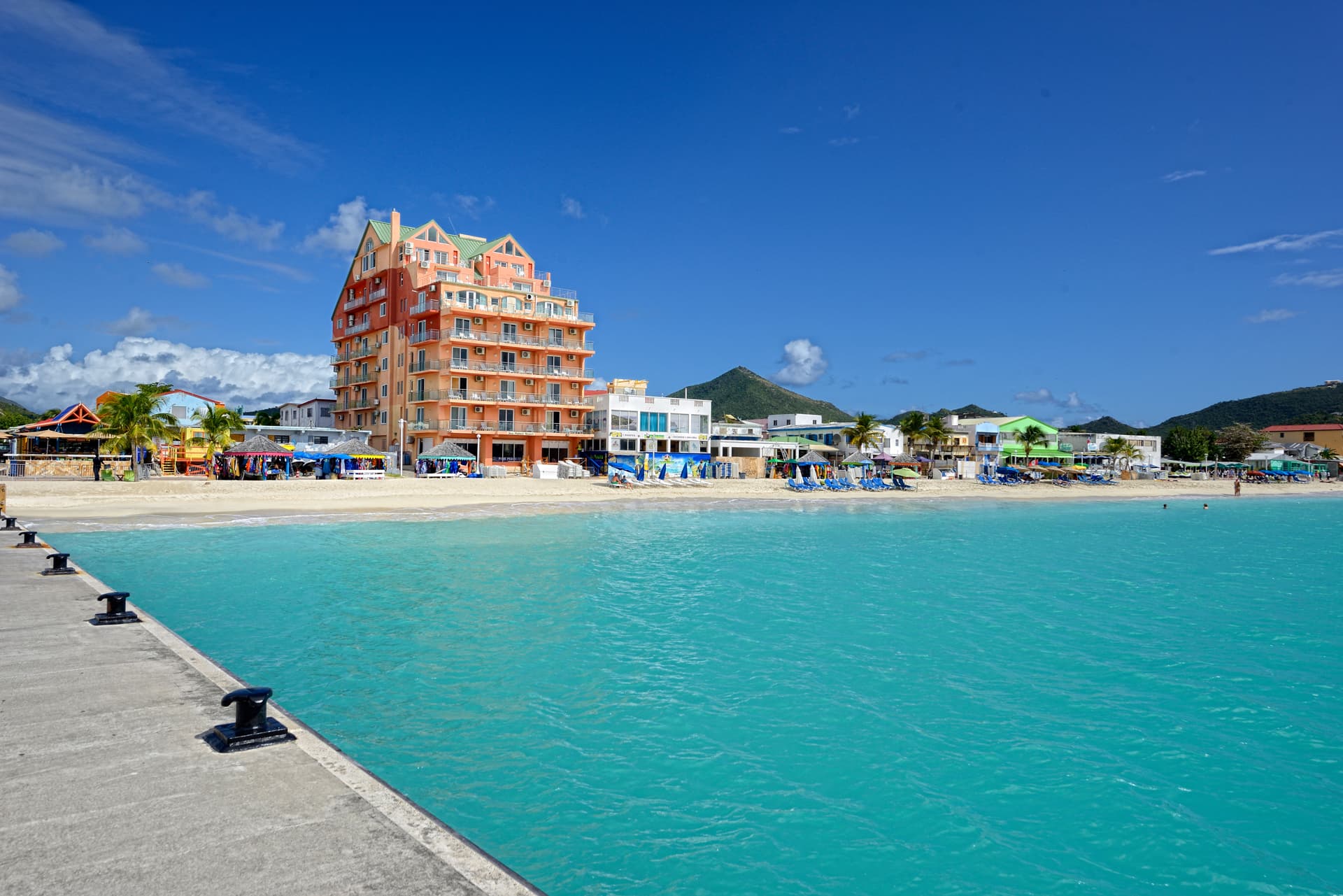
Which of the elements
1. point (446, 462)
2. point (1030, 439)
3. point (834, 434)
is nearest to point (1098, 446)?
point (1030, 439)

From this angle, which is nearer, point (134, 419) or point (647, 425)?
point (134, 419)

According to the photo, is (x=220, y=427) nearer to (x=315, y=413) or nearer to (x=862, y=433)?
(x=315, y=413)

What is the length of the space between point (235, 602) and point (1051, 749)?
1512 cm

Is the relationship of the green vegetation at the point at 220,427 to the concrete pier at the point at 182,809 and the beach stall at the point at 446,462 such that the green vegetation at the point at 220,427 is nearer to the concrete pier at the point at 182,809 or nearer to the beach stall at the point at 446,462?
the beach stall at the point at 446,462

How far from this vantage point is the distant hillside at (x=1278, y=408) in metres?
174

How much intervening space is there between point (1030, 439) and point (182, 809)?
94.2 meters

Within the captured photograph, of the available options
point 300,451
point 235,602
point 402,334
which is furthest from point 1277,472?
point 235,602

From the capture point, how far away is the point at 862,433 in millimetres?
75438

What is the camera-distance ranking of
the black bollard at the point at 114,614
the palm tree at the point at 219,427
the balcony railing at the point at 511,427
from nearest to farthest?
the black bollard at the point at 114,614 → the palm tree at the point at 219,427 → the balcony railing at the point at 511,427

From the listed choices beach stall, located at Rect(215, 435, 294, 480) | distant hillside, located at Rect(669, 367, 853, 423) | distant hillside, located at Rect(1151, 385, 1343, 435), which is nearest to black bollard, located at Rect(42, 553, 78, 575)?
beach stall, located at Rect(215, 435, 294, 480)

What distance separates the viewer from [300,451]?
45719mm

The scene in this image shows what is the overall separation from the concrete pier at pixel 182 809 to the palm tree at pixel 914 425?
8192 cm

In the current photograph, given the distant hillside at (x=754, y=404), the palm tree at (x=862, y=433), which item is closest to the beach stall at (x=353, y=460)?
the palm tree at (x=862, y=433)

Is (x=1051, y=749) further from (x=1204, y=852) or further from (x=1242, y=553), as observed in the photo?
(x=1242, y=553)
